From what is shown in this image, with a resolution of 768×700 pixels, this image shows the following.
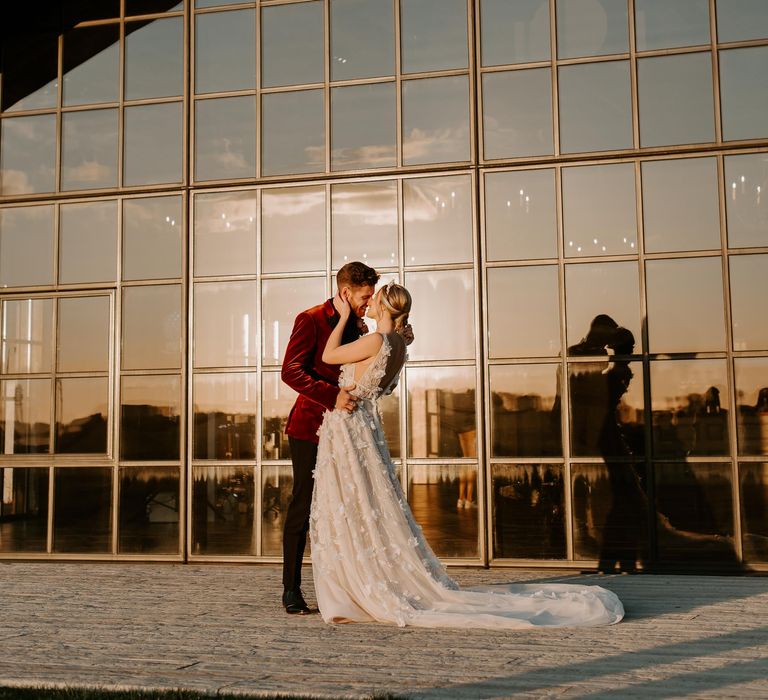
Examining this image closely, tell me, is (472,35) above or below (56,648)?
above

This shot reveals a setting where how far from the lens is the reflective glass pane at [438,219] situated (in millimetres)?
7141

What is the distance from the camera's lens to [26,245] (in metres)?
7.95

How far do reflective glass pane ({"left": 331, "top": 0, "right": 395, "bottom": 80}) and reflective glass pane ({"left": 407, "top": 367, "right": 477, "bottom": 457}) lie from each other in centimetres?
230

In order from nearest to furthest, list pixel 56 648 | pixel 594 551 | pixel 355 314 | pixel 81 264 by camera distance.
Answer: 1. pixel 56 648
2. pixel 355 314
3. pixel 594 551
4. pixel 81 264

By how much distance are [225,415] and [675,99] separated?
3933 mm

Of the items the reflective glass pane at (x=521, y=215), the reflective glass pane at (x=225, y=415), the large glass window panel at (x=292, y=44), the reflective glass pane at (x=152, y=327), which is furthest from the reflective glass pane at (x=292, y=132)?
the reflective glass pane at (x=225, y=415)

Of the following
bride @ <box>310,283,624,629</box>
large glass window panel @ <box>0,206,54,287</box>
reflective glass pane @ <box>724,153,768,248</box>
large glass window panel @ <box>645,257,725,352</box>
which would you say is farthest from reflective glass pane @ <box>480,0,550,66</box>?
large glass window panel @ <box>0,206,54,287</box>

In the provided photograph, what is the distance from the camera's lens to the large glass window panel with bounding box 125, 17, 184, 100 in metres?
7.78

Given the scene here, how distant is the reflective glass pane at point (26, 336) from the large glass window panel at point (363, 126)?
2.60 m

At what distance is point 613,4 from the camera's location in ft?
23.2

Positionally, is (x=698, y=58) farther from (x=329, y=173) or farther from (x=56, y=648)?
(x=56, y=648)

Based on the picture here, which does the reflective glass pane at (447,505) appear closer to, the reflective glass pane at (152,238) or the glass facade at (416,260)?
the glass facade at (416,260)

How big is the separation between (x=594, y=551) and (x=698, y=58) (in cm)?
348

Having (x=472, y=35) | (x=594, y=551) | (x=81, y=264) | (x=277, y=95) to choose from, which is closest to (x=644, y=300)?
(x=594, y=551)
